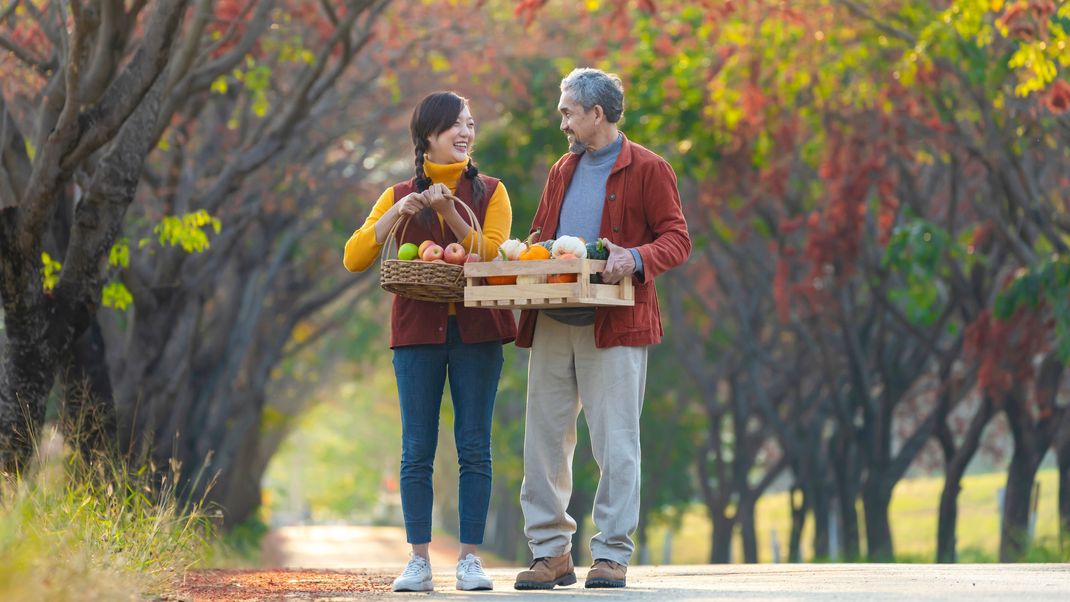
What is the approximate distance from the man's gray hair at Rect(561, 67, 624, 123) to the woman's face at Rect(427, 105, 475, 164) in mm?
471

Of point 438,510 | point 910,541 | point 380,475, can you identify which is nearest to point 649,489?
point 910,541

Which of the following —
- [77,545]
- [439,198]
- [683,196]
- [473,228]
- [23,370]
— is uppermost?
[683,196]

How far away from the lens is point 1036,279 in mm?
14938

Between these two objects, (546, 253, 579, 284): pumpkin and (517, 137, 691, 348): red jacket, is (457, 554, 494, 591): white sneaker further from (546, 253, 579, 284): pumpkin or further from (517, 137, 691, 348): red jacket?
(546, 253, 579, 284): pumpkin

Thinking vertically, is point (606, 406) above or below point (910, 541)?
above

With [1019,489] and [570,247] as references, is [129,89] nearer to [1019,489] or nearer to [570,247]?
[570,247]

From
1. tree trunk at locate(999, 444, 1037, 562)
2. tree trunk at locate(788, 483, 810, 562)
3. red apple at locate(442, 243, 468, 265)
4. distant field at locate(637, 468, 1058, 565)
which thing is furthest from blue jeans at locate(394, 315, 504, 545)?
distant field at locate(637, 468, 1058, 565)

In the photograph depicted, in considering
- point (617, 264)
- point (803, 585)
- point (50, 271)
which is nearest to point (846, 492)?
point (50, 271)

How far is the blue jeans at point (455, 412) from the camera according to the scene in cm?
756

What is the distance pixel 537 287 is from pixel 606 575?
1375 millimetres

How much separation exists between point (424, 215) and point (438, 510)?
51452 mm

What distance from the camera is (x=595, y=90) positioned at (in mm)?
7609

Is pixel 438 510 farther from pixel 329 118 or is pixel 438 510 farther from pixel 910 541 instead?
pixel 329 118

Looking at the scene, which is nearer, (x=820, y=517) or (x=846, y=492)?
(x=846, y=492)
